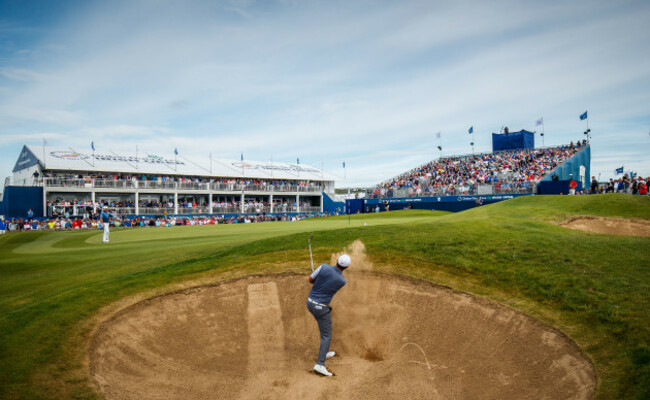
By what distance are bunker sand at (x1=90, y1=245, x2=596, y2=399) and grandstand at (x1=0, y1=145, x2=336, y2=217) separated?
164 feet

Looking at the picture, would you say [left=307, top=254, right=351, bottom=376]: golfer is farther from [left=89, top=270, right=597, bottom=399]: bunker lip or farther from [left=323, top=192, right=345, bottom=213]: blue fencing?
[left=323, top=192, right=345, bottom=213]: blue fencing

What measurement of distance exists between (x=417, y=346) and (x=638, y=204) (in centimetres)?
1827

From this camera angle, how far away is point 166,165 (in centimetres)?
6819

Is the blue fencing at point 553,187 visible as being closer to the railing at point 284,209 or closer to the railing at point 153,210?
the railing at point 284,209

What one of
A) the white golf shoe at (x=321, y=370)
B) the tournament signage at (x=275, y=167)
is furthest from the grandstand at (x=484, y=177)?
the white golf shoe at (x=321, y=370)

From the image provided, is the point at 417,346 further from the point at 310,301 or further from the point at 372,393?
the point at 310,301

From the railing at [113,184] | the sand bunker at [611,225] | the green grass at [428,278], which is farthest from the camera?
the railing at [113,184]

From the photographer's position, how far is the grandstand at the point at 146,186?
177 feet

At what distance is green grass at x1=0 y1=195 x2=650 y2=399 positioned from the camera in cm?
769

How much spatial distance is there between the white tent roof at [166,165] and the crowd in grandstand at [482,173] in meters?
22.5

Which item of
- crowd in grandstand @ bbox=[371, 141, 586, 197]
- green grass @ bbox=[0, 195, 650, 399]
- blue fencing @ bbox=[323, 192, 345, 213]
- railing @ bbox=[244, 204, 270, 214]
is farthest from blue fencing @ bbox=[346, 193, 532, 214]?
green grass @ bbox=[0, 195, 650, 399]

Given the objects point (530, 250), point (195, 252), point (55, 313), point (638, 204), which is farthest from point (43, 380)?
point (638, 204)

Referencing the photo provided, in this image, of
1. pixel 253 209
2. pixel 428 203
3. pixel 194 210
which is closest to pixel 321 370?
pixel 428 203

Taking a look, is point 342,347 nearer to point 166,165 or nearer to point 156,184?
point 156,184
